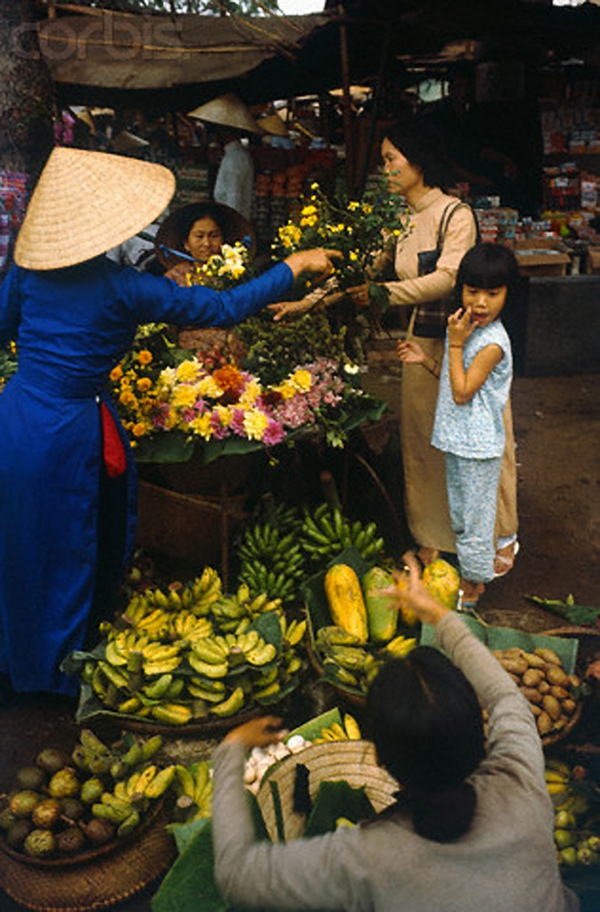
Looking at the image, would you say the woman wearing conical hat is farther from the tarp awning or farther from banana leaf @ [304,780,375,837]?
the tarp awning

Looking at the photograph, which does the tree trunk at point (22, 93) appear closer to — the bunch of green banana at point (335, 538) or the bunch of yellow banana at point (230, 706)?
the bunch of green banana at point (335, 538)

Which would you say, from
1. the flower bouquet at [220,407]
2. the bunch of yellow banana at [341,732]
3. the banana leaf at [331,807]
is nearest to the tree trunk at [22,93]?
the flower bouquet at [220,407]

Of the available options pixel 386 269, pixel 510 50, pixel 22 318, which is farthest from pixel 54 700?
pixel 510 50

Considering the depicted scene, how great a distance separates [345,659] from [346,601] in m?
0.34

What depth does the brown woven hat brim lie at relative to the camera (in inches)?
175

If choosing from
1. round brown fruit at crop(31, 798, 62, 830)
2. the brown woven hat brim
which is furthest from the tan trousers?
round brown fruit at crop(31, 798, 62, 830)

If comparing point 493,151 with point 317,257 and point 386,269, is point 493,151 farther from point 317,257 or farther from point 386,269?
point 317,257

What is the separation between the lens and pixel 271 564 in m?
3.88

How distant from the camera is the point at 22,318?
296 cm

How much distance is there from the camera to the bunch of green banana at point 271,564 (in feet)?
12.4

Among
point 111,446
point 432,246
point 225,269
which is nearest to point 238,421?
point 111,446

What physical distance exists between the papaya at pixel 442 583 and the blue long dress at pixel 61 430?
1.39m

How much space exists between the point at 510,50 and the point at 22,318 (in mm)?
5969

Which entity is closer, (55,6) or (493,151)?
(55,6)
